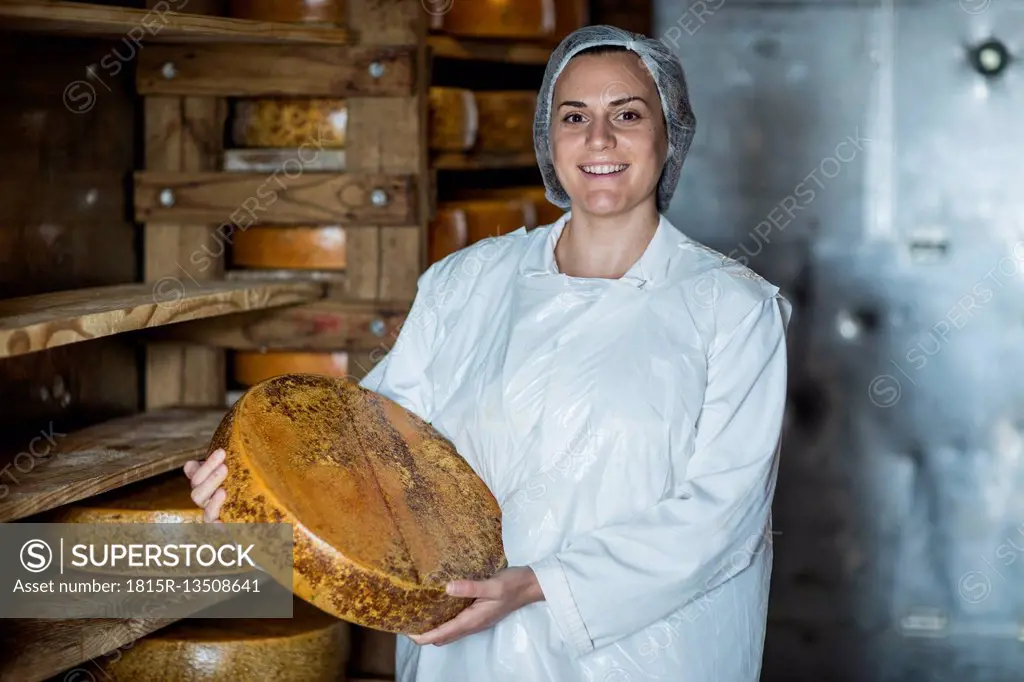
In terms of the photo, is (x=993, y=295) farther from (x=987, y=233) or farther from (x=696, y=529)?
(x=696, y=529)

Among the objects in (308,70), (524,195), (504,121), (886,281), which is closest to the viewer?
(308,70)

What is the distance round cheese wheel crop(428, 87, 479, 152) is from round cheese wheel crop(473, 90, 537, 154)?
7 centimetres

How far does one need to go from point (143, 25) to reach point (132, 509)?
0.78 meters

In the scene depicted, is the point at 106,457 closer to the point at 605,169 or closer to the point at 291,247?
the point at 291,247

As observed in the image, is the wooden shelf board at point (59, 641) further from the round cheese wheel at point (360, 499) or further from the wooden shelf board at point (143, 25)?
the wooden shelf board at point (143, 25)

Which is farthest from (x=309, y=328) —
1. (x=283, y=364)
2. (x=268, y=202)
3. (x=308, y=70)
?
(x=308, y=70)

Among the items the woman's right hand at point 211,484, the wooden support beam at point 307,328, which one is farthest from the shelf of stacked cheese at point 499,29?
the woman's right hand at point 211,484

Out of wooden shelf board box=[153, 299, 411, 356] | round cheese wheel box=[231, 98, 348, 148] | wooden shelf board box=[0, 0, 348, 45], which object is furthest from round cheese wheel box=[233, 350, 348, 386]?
wooden shelf board box=[0, 0, 348, 45]

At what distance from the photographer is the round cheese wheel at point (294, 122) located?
2482 mm

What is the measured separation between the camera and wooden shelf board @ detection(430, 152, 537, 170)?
2.63m

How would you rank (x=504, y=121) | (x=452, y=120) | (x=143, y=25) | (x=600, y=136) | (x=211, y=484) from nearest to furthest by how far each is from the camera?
(x=211, y=484) < (x=600, y=136) < (x=143, y=25) < (x=452, y=120) < (x=504, y=121)

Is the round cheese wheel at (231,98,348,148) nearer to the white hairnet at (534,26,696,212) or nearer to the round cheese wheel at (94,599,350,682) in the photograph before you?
the white hairnet at (534,26,696,212)

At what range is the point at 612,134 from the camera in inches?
73.1

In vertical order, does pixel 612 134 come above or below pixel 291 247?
above
